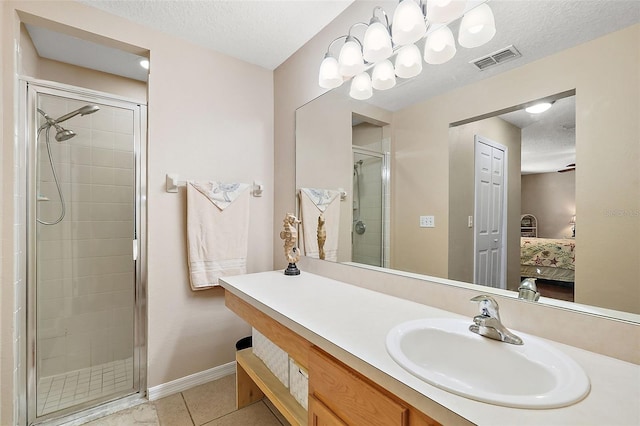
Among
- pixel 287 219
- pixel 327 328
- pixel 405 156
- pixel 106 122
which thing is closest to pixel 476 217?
pixel 405 156

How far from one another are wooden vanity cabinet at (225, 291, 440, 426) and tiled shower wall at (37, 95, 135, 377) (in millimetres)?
1211

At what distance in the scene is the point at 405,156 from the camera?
4.48 feet

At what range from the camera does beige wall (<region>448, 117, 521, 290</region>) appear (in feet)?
3.41

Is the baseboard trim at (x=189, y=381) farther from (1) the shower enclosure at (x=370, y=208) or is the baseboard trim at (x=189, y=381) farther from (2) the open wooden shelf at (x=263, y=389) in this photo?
(1) the shower enclosure at (x=370, y=208)

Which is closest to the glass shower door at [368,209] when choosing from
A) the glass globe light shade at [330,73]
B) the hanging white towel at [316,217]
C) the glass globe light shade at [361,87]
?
the hanging white towel at [316,217]

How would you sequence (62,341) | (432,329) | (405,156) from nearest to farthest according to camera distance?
(432,329)
(405,156)
(62,341)

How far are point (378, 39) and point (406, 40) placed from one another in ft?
0.45

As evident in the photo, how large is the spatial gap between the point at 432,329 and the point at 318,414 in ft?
1.50

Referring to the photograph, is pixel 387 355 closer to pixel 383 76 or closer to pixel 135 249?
pixel 383 76

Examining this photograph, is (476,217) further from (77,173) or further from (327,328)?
(77,173)

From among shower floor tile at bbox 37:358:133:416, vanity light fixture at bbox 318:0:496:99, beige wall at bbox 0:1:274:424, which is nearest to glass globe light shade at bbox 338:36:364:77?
vanity light fixture at bbox 318:0:496:99

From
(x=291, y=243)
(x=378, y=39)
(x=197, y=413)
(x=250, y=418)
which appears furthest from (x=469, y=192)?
(x=197, y=413)

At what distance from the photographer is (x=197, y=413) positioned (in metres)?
1.67

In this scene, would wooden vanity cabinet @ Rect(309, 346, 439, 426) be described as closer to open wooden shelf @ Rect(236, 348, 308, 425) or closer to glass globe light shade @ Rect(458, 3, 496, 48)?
open wooden shelf @ Rect(236, 348, 308, 425)
